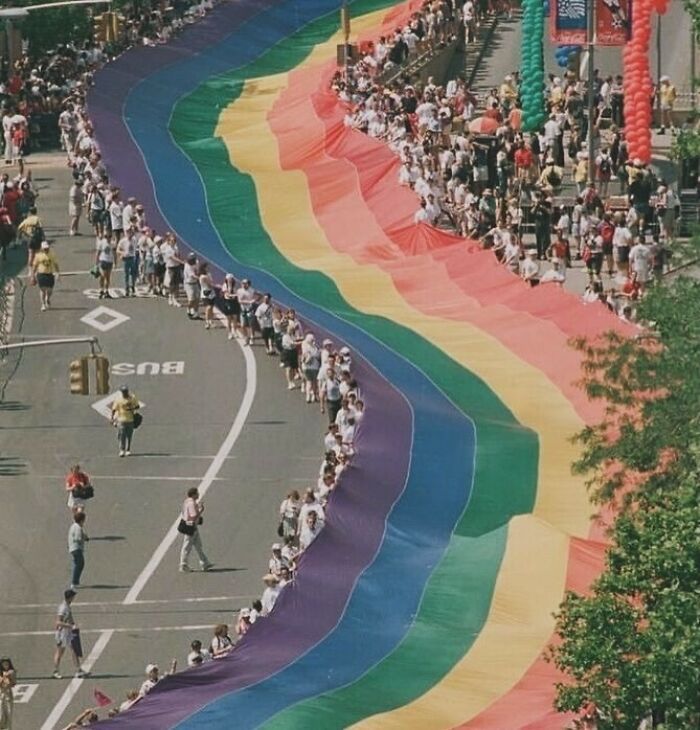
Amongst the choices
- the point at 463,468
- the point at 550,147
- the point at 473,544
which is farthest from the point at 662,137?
the point at 473,544

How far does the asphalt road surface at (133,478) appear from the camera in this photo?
4909 cm

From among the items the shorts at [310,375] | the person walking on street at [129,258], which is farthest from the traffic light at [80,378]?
the person walking on street at [129,258]

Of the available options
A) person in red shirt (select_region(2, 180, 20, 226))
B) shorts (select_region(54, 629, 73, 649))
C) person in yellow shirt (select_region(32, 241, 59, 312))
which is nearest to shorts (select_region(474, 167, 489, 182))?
person in yellow shirt (select_region(32, 241, 59, 312))

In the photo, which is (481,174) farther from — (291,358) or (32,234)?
(291,358)

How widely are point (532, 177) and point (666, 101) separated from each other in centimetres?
796

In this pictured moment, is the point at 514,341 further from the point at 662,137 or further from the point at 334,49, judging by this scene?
the point at 334,49

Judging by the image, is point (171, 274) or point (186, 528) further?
point (171, 274)

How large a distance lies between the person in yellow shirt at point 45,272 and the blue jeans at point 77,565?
1530 cm

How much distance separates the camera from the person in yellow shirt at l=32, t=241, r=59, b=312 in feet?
216

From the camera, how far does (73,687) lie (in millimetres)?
47281

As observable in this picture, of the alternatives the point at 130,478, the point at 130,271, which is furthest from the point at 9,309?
the point at 130,478

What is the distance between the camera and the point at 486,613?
147ft

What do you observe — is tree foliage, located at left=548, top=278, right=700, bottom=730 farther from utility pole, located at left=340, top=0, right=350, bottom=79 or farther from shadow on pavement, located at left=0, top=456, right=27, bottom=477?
utility pole, located at left=340, top=0, right=350, bottom=79

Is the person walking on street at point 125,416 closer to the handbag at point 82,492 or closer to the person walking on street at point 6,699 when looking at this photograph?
the handbag at point 82,492
